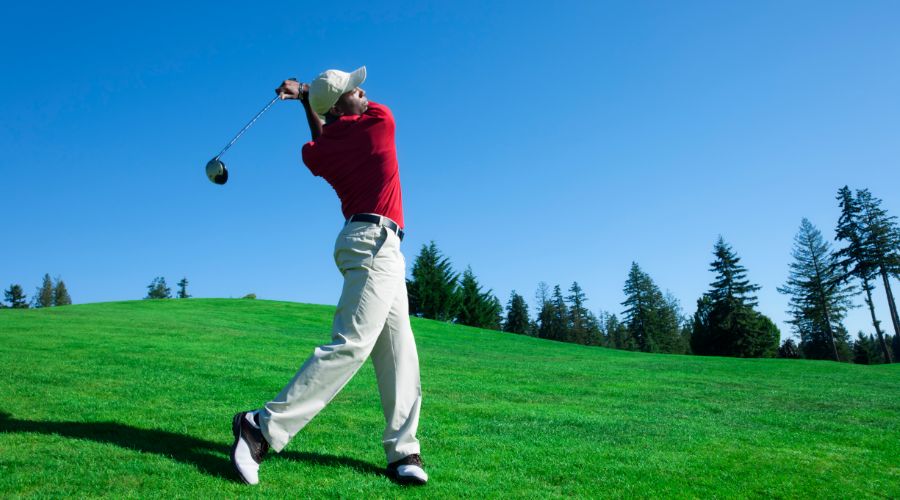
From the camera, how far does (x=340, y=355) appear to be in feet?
11.6

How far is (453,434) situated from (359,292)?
6.51 ft

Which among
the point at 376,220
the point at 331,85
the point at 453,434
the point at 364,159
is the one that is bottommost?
the point at 453,434

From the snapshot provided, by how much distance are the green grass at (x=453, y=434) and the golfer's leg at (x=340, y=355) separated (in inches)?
13.1

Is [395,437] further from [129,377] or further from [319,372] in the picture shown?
[129,377]

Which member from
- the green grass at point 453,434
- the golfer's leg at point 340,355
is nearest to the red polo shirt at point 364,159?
the golfer's leg at point 340,355

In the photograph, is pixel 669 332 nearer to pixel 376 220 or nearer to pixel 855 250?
pixel 855 250

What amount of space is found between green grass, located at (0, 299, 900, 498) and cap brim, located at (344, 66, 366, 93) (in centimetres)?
251

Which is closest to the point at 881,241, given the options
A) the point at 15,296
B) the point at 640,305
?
the point at 640,305

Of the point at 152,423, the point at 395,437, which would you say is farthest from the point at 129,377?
the point at 395,437

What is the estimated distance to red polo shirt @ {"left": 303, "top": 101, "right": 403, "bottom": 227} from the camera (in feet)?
12.6

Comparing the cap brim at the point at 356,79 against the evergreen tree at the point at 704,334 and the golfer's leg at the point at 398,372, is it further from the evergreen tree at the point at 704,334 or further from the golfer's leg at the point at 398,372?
the evergreen tree at the point at 704,334

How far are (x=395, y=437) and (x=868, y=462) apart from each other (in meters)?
3.72

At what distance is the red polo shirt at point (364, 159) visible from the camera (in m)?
3.84

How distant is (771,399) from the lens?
9.27 meters
